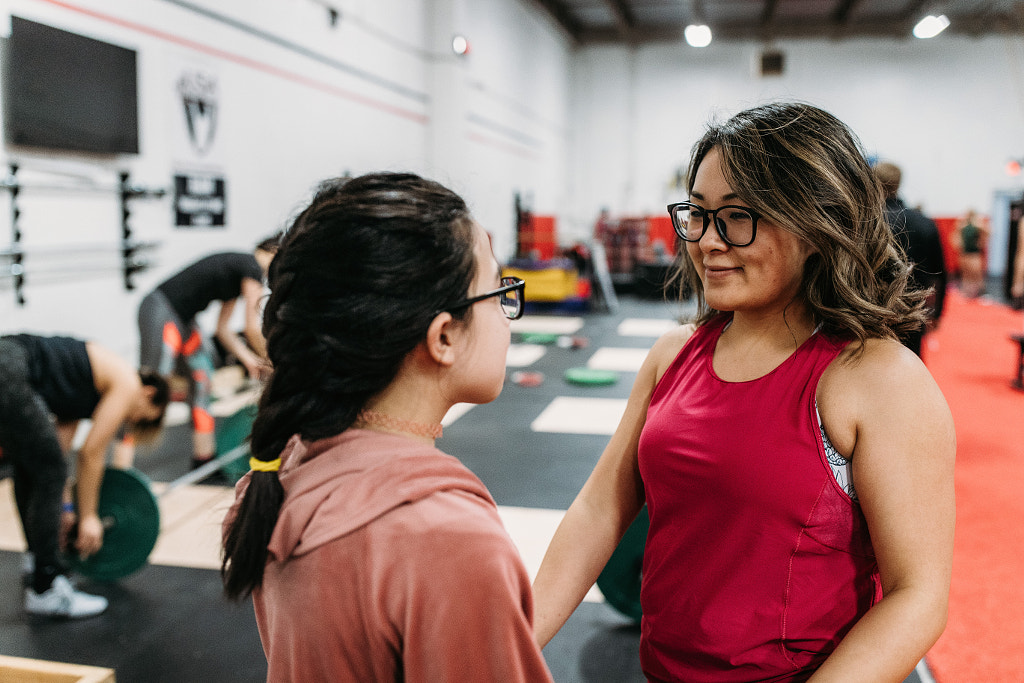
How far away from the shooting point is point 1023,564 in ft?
10.5

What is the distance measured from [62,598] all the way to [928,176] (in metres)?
19.3

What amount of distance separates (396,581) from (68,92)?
5.54 metres

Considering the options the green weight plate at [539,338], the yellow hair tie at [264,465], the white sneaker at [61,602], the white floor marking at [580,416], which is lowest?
the white sneaker at [61,602]

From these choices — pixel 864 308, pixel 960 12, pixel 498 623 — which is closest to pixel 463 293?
pixel 498 623

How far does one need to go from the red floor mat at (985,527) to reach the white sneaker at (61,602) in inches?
117

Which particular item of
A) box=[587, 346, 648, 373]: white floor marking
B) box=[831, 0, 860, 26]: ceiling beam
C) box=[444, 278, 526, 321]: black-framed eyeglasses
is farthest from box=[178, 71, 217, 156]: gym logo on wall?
box=[831, 0, 860, 26]: ceiling beam

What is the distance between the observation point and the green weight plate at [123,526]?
2.97 meters

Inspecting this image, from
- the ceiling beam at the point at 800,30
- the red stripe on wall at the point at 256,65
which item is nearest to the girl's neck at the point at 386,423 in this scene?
the red stripe on wall at the point at 256,65

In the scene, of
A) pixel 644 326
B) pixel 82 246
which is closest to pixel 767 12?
pixel 644 326

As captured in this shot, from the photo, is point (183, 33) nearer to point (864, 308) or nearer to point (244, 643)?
point (244, 643)

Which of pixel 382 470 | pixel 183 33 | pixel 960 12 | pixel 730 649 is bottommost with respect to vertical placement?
pixel 730 649

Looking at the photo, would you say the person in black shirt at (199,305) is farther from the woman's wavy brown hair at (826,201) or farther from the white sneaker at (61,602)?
the woman's wavy brown hair at (826,201)

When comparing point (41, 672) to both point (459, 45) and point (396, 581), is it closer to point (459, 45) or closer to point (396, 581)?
point (396, 581)

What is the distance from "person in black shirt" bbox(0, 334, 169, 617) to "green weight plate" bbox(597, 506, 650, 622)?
1.90 m
